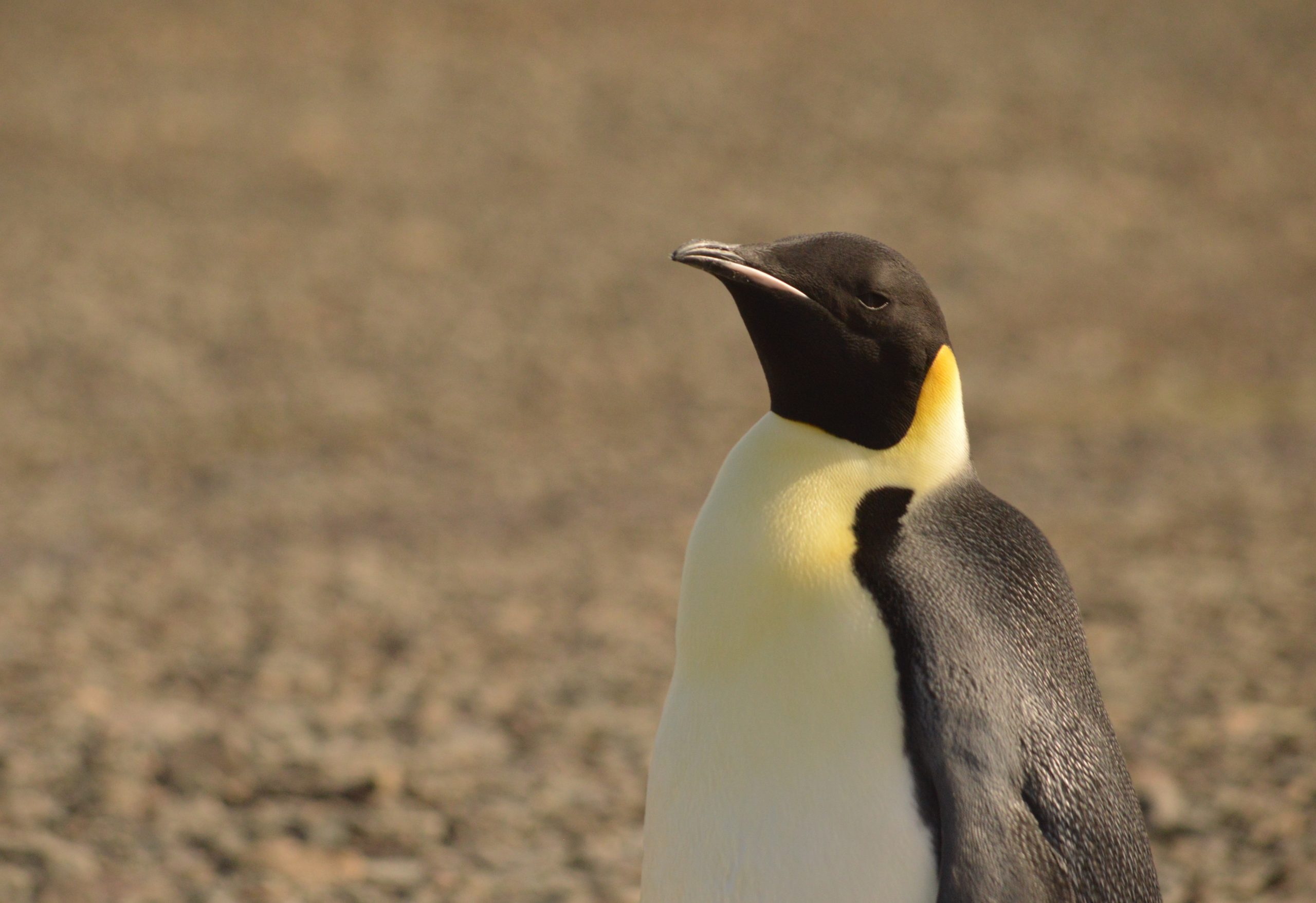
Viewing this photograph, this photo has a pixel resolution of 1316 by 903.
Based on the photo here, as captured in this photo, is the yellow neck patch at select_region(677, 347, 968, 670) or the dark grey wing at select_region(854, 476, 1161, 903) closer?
the dark grey wing at select_region(854, 476, 1161, 903)

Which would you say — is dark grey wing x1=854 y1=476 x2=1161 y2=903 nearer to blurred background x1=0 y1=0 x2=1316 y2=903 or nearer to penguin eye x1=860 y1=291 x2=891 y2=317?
penguin eye x1=860 y1=291 x2=891 y2=317

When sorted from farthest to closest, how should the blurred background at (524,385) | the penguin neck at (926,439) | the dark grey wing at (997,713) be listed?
the blurred background at (524,385)
the penguin neck at (926,439)
the dark grey wing at (997,713)

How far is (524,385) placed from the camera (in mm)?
8805

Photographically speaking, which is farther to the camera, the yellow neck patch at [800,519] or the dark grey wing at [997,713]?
the yellow neck patch at [800,519]

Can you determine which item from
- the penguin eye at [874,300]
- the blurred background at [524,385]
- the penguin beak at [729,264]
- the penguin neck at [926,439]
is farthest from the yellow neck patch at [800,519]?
the blurred background at [524,385]

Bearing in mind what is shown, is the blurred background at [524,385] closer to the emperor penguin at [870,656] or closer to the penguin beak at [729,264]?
the emperor penguin at [870,656]

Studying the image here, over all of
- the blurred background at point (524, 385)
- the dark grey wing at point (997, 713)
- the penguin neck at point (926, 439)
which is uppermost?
the blurred background at point (524, 385)

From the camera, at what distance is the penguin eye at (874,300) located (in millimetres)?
2070

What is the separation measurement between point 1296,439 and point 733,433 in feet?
9.98

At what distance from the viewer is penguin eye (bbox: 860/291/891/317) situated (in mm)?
2070

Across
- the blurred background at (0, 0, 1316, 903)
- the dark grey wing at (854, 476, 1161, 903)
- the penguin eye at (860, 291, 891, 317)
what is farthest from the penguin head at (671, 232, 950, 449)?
the blurred background at (0, 0, 1316, 903)

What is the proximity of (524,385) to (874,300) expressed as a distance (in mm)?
6825

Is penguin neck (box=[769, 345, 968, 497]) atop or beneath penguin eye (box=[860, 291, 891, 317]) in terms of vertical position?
beneath

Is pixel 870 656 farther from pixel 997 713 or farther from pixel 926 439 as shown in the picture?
pixel 926 439
